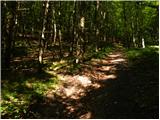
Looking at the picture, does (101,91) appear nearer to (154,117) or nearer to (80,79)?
(80,79)

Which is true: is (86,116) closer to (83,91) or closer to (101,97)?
(101,97)

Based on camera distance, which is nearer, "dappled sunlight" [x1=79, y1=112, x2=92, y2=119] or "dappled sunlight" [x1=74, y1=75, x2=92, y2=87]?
"dappled sunlight" [x1=79, y1=112, x2=92, y2=119]

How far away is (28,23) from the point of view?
41.4 metres

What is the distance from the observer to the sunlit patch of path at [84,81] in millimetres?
14596

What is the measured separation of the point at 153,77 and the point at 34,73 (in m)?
7.28

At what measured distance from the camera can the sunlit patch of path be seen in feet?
47.9

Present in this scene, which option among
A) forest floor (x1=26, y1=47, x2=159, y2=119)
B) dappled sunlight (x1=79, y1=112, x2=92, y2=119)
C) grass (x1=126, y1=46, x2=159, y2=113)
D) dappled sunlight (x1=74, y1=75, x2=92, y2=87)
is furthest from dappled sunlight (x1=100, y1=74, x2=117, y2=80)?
dappled sunlight (x1=79, y1=112, x2=92, y2=119)

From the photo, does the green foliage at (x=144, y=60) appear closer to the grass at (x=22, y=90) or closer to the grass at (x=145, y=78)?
the grass at (x=145, y=78)

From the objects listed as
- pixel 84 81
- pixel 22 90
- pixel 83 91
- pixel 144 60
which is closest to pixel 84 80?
pixel 84 81

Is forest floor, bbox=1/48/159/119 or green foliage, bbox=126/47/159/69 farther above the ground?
green foliage, bbox=126/47/159/69

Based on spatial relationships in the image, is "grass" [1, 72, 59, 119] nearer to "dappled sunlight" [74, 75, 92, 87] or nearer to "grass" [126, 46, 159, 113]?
"dappled sunlight" [74, 75, 92, 87]

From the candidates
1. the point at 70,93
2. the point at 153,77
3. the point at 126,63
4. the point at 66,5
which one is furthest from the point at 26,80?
the point at 66,5

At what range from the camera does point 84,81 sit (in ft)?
59.6

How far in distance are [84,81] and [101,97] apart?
10.3 feet
